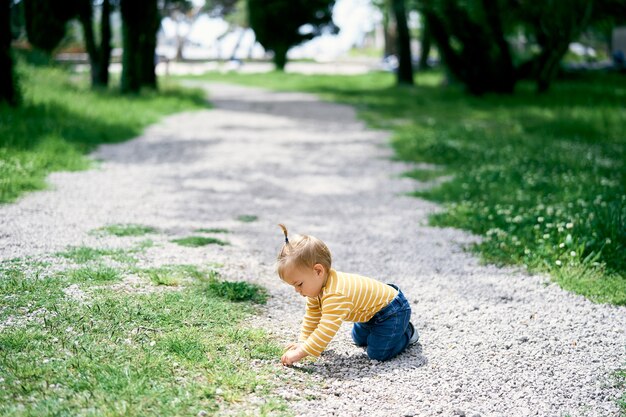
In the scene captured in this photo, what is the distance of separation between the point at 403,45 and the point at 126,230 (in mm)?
24937

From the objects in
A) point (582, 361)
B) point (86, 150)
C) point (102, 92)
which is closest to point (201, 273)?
point (582, 361)

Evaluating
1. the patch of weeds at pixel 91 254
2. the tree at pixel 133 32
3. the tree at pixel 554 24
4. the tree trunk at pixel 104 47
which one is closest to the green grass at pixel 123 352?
the patch of weeds at pixel 91 254

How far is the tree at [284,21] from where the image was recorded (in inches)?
1800

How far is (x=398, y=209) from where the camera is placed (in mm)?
8547

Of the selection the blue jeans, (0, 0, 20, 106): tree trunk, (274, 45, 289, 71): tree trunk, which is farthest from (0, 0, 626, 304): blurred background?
(274, 45, 289, 71): tree trunk

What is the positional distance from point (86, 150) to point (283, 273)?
836 centimetres

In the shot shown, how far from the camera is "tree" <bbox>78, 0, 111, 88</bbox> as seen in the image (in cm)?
2307

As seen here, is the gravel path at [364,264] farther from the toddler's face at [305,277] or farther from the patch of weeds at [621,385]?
the toddler's face at [305,277]

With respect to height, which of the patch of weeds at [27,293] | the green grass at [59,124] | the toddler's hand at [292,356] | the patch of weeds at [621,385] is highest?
the green grass at [59,124]

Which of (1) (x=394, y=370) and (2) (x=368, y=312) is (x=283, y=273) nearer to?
(2) (x=368, y=312)

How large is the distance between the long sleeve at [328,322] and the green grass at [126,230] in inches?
119

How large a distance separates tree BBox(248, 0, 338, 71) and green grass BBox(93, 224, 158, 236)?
40.7m

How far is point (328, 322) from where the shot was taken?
167 inches

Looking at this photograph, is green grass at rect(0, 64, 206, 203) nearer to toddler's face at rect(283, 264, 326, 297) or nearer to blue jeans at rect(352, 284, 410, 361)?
toddler's face at rect(283, 264, 326, 297)
